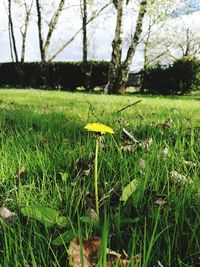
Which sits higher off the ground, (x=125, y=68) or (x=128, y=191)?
(x=125, y=68)

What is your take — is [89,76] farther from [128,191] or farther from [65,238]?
[65,238]

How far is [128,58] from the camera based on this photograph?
15.8m

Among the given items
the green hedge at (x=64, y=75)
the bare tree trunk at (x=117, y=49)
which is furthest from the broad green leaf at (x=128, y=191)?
the green hedge at (x=64, y=75)

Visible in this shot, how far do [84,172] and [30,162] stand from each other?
0.86 ft

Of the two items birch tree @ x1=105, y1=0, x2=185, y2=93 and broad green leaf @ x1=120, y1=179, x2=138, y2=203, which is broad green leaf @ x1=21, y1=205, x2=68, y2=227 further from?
birch tree @ x1=105, y1=0, x2=185, y2=93

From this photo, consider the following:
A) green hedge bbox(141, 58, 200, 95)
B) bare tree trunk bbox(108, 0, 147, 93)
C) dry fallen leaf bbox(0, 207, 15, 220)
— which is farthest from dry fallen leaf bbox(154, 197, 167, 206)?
green hedge bbox(141, 58, 200, 95)

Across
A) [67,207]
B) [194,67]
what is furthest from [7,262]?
[194,67]

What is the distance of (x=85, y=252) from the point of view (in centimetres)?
86

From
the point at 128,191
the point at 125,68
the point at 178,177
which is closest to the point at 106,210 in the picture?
the point at 128,191

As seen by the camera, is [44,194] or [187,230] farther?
[44,194]

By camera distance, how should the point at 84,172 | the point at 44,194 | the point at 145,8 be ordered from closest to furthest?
the point at 44,194 → the point at 84,172 → the point at 145,8

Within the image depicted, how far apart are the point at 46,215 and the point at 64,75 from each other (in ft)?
77.7

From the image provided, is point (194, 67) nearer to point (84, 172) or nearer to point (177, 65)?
point (177, 65)

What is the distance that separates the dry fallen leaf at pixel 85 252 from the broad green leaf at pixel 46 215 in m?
0.21
